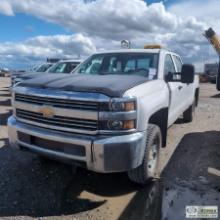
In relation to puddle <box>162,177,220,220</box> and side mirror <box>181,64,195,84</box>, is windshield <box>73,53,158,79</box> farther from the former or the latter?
puddle <box>162,177,220,220</box>

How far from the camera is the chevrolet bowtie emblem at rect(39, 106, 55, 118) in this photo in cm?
390

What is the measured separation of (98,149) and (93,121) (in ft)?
→ 1.07

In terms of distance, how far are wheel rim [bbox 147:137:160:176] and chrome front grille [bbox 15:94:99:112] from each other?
3.61 feet

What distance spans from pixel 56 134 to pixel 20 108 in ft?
2.65

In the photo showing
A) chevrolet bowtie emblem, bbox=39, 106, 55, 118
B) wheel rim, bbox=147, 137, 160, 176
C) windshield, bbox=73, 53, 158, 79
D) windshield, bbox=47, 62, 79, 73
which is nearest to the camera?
chevrolet bowtie emblem, bbox=39, 106, 55, 118

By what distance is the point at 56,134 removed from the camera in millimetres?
3863

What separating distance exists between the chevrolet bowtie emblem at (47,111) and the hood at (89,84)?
26 cm

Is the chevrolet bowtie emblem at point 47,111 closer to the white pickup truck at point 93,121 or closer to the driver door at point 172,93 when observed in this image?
the white pickup truck at point 93,121

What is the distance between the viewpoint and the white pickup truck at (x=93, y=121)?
11.7 ft

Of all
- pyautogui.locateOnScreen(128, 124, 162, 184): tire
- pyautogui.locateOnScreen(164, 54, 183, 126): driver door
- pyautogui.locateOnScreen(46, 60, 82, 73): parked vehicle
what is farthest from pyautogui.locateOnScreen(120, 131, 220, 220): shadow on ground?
pyautogui.locateOnScreen(46, 60, 82, 73): parked vehicle

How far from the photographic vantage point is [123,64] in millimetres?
5379

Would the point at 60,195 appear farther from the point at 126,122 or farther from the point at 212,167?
the point at 212,167

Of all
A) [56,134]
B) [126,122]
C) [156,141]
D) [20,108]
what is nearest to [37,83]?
[20,108]

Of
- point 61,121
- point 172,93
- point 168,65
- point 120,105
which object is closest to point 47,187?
point 61,121
